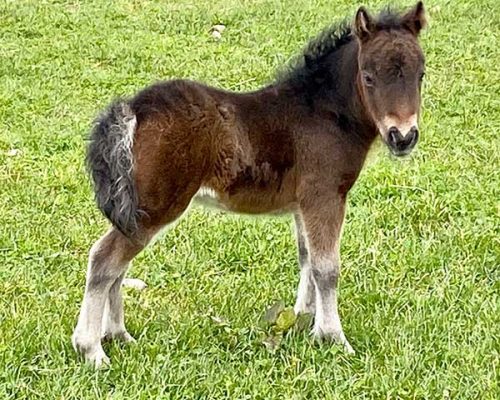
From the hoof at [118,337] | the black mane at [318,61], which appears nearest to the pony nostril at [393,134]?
the black mane at [318,61]

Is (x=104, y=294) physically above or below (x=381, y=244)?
above

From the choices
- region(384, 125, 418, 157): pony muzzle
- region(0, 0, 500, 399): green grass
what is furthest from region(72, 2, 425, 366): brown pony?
region(0, 0, 500, 399): green grass

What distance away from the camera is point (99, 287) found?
166 inches

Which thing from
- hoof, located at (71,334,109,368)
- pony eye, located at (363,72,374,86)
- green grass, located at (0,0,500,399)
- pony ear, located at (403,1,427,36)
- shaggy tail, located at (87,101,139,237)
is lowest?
green grass, located at (0,0,500,399)

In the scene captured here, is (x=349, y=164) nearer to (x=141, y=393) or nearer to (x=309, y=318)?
(x=309, y=318)

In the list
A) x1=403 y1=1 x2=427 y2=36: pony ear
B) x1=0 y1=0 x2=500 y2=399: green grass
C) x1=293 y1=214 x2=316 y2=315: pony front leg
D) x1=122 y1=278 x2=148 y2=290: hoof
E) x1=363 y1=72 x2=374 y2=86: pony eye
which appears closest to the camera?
x1=0 y1=0 x2=500 y2=399: green grass

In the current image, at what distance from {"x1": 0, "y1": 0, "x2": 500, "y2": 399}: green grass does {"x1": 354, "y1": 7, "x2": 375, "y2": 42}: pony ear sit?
1340 mm

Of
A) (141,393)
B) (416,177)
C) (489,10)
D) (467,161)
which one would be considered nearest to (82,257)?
(141,393)

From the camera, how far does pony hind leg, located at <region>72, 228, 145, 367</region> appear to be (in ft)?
13.8

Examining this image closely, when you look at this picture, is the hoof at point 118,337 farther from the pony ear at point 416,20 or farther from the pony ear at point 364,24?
the pony ear at point 416,20

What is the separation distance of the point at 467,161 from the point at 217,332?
3061 millimetres

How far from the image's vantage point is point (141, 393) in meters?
3.94

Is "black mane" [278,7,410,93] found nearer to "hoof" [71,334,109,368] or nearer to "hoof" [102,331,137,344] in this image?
"hoof" [102,331,137,344]

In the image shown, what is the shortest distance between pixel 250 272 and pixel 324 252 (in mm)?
877
